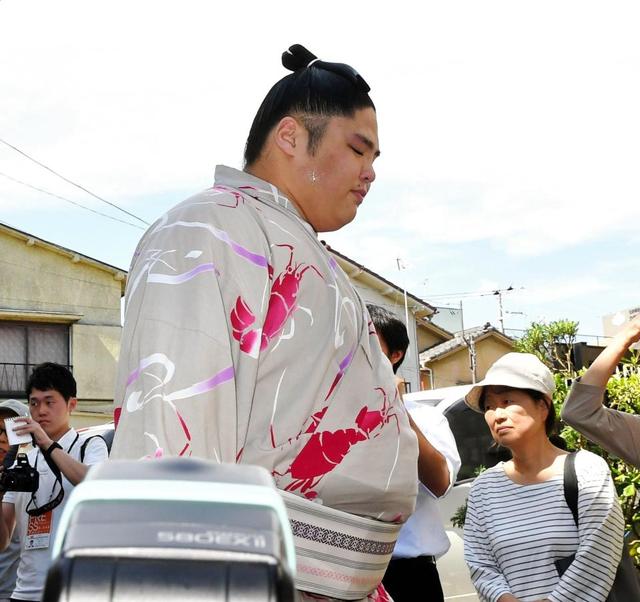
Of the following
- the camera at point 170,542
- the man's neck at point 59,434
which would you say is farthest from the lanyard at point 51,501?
the camera at point 170,542

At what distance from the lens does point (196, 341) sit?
1457mm

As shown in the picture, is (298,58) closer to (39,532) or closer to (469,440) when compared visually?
(39,532)

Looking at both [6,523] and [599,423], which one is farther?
[6,523]

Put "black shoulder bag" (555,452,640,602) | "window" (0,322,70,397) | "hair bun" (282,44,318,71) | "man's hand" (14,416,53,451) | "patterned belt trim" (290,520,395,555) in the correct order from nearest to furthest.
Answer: "patterned belt trim" (290,520,395,555) → "hair bun" (282,44,318,71) → "black shoulder bag" (555,452,640,602) → "man's hand" (14,416,53,451) → "window" (0,322,70,397)

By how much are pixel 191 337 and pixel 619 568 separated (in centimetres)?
267

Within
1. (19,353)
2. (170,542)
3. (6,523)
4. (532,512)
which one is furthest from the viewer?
(19,353)

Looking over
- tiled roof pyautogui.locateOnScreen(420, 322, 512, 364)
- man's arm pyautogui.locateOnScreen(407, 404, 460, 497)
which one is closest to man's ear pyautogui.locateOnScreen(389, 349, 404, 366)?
man's arm pyautogui.locateOnScreen(407, 404, 460, 497)

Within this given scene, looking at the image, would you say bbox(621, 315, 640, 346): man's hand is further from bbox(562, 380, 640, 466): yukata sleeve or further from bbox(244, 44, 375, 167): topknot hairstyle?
bbox(244, 44, 375, 167): topknot hairstyle

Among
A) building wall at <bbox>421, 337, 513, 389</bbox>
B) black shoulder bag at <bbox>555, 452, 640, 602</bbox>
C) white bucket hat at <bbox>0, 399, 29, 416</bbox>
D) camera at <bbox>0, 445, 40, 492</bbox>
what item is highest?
building wall at <bbox>421, 337, 513, 389</bbox>

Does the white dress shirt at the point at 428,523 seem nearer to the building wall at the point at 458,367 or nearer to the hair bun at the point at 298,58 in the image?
the hair bun at the point at 298,58

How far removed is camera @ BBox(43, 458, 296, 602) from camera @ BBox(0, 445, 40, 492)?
13.6 feet

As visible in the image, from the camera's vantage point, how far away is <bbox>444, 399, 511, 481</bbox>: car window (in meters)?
6.45

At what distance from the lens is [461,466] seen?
639 centimetres

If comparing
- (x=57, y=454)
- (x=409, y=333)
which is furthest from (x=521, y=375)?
(x=409, y=333)
